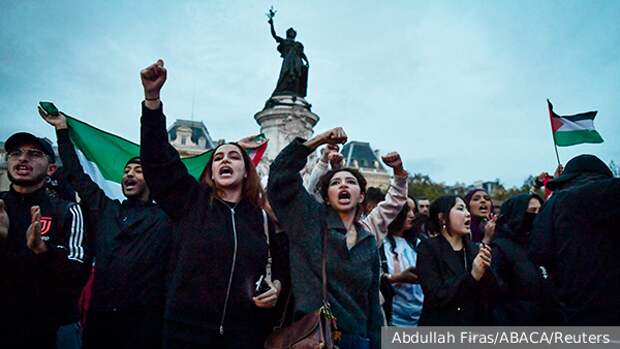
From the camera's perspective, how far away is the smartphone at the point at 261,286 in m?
2.49

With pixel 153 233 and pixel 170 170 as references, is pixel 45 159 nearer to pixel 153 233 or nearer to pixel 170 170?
pixel 153 233

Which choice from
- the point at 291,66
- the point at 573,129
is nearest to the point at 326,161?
the point at 573,129

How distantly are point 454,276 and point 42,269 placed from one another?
2913 mm

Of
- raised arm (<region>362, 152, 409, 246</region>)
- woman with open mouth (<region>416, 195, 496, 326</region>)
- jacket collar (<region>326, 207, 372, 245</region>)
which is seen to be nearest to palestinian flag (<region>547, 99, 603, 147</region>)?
woman with open mouth (<region>416, 195, 496, 326</region>)

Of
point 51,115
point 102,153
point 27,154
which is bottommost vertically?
point 27,154

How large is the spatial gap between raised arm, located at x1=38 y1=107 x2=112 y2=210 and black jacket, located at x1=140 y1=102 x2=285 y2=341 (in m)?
1.29

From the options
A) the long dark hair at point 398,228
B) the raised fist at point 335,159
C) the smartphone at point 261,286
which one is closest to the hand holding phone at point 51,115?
the raised fist at point 335,159

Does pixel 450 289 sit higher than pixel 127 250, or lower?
lower

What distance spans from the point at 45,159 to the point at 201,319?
1866mm

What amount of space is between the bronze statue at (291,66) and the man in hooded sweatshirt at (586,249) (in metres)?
14.0

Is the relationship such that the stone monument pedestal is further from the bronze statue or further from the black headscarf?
the black headscarf

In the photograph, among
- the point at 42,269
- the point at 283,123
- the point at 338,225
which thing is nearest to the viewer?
the point at 338,225

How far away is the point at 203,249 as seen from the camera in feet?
7.96

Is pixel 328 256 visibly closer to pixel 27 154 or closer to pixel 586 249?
pixel 586 249
